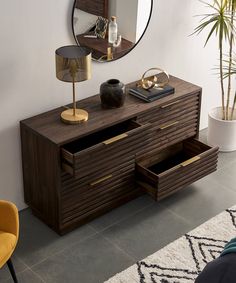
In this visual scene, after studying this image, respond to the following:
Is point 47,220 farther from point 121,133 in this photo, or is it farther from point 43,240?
point 121,133

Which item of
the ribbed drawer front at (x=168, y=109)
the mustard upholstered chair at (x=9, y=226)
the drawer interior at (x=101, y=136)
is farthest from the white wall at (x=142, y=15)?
the mustard upholstered chair at (x=9, y=226)

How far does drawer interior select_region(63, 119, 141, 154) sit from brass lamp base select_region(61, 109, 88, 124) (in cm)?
14

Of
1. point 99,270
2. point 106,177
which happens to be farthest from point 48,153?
point 99,270

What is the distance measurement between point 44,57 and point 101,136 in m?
0.57

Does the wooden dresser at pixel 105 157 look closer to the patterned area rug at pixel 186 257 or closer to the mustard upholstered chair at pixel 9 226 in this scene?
the patterned area rug at pixel 186 257

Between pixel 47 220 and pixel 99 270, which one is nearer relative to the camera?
pixel 99 270

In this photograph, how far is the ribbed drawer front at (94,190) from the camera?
3.39 metres

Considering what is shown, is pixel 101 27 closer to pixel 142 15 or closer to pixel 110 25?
pixel 110 25

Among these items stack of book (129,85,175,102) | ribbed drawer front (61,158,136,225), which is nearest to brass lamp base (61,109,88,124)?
ribbed drawer front (61,158,136,225)

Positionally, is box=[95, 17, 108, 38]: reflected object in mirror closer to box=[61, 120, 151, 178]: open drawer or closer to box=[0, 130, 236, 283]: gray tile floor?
box=[61, 120, 151, 178]: open drawer

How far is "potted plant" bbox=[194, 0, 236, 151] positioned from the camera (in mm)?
3963

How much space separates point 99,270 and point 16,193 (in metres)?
0.74

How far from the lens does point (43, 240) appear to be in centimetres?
345

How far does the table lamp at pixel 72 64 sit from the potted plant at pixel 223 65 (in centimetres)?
104
